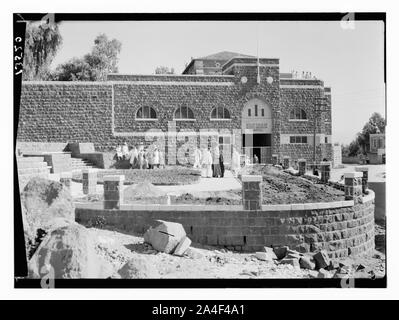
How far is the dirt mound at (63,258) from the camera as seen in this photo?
6.99 m

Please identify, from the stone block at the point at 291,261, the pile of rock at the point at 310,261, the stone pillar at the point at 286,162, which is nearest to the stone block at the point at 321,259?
the pile of rock at the point at 310,261

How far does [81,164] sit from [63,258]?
11.6 feet

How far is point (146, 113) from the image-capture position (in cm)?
1398

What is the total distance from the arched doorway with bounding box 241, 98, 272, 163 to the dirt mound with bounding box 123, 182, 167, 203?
261 centimetres

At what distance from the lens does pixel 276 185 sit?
10273 millimetres

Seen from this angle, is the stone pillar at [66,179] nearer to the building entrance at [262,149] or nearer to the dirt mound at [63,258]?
the dirt mound at [63,258]

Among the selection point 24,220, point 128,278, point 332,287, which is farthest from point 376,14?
point 24,220

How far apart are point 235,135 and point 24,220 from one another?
6841 millimetres

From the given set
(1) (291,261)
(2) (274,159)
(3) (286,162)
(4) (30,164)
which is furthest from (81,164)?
(3) (286,162)

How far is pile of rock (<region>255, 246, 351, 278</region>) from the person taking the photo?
8.12 metres

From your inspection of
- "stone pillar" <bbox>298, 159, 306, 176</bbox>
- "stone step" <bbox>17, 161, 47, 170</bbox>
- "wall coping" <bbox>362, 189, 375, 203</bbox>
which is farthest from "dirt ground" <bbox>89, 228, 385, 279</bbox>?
"stone pillar" <bbox>298, 159, 306, 176</bbox>

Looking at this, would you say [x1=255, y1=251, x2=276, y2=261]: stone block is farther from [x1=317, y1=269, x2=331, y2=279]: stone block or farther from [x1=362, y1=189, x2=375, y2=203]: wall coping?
[x1=362, y1=189, x2=375, y2=203]: wall coping

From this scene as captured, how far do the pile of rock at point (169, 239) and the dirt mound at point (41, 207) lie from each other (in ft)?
5.02

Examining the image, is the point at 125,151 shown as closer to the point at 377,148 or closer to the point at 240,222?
the point at 240,222
